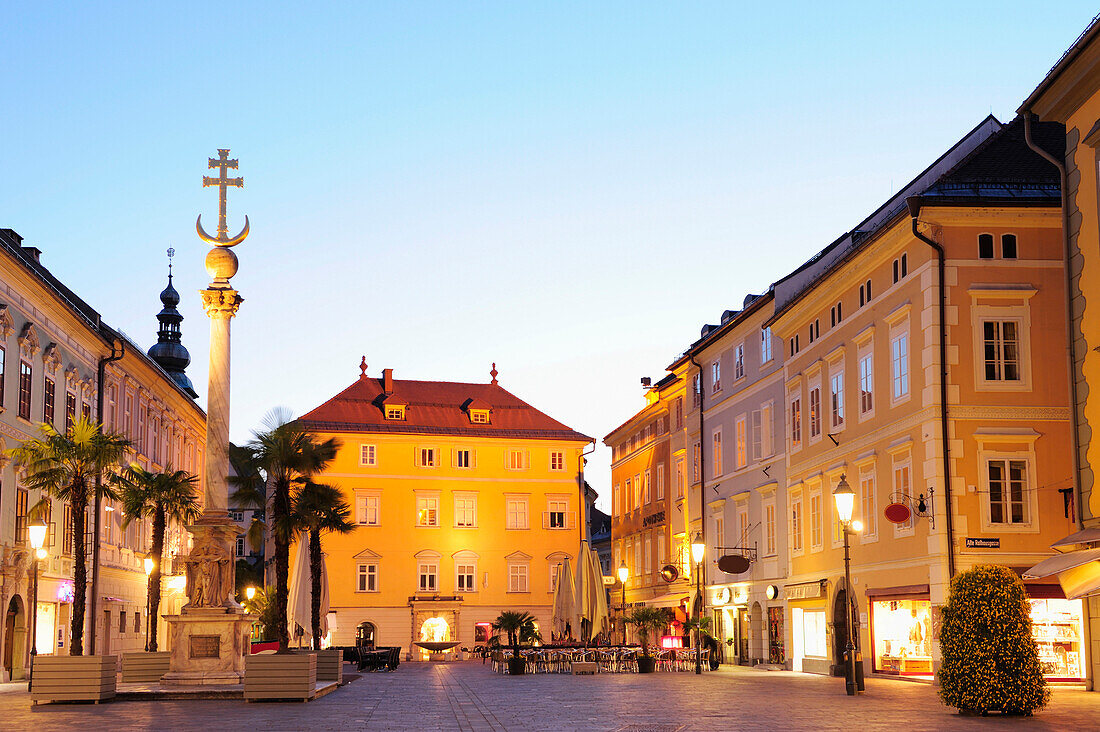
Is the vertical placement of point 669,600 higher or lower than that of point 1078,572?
lower

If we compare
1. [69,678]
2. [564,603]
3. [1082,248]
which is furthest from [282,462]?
[1082,248]

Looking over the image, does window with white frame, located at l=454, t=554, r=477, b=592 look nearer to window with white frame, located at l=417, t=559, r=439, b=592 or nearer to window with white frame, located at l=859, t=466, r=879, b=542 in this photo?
window with white frame, located at l=417, t=559, r=439, b=592

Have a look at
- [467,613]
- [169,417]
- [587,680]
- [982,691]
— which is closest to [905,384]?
[587,680]

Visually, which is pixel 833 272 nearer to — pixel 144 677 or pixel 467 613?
pixel 144 677

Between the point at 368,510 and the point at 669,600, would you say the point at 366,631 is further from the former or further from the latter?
the point at 669,600

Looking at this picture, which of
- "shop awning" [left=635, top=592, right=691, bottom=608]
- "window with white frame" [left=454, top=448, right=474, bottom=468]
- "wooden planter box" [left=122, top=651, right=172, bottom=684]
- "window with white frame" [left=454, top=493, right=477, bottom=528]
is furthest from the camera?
"window with white frame" [left=454, top=448, right=474, bottom=468]

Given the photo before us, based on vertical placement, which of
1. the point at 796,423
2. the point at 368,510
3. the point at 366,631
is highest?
the point at 796,423

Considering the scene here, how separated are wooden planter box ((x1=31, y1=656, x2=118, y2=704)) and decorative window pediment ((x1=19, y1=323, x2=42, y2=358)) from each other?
16466 millimetres

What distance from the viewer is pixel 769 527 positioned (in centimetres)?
4588

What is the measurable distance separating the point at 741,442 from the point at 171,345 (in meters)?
55.2

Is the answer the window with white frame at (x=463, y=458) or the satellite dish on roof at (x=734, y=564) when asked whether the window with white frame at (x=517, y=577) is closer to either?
the window with white frame at (x=463, y=458)

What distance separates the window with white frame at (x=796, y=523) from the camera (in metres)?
42.4

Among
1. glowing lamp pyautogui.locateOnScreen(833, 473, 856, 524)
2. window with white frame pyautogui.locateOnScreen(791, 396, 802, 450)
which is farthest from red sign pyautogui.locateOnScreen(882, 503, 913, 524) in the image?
window with white frame pyautogui.locateOnScreen(791, 396, 802, 450)

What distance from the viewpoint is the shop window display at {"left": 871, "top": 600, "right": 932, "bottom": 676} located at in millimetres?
32062
